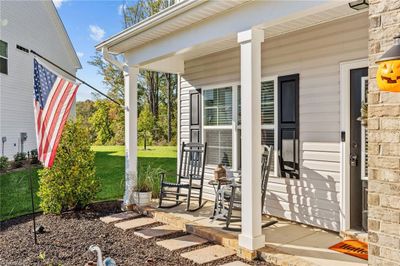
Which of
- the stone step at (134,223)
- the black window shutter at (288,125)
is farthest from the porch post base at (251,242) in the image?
the stone step at (134,223)

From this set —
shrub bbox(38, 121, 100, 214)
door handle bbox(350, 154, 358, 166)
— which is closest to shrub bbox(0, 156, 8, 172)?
shrub bbox(38, 121, 100, 214)

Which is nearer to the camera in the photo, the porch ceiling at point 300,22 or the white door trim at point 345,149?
the porch ceiling at point 300,22

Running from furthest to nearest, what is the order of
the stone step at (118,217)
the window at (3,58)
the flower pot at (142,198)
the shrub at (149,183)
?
the window at (3,58) < the shrub at (149,183) < the flower pot at (142,198) < the stone step at (118,217)

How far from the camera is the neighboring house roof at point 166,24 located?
11.9ft

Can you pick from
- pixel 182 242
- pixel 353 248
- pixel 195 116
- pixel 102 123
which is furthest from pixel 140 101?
pixel 353 248

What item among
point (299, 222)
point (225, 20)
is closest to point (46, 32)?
point (225, 20)

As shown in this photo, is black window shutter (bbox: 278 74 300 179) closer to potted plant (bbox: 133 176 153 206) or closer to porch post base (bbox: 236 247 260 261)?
porch post base (bbox: 236 247 260 261)

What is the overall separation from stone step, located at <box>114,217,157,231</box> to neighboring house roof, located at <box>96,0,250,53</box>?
2701mm

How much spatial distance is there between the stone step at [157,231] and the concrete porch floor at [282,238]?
0.11 meters

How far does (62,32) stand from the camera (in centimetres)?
1448

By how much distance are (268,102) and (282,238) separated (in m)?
1.96

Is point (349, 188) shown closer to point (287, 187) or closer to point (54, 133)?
point (287, 187)

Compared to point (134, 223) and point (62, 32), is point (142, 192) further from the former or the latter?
point (62, 32)

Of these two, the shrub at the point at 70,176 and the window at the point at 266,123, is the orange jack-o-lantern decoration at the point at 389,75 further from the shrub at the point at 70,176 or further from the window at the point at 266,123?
the shrub at the point at 70,176
